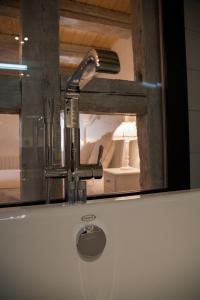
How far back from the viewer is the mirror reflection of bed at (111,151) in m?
1.19

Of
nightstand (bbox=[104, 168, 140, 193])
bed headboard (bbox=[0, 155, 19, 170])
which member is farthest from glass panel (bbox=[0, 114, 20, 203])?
nightstand (bbox=[104, 168, 140, 193])

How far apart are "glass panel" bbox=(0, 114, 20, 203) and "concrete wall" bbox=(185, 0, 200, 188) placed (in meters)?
0.99

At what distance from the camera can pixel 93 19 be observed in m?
1.28

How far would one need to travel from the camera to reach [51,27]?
112cm

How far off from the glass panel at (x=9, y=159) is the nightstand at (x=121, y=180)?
18.0 inches

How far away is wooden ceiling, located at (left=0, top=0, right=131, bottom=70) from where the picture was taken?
3.52 ft

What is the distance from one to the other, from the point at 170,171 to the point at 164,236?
53cm

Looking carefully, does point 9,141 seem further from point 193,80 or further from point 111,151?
point 193,80

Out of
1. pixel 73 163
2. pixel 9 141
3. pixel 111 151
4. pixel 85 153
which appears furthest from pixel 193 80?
pixel 9 141

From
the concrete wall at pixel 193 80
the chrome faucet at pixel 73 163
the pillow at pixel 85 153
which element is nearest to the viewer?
the chrome faucet at pixel 73 163

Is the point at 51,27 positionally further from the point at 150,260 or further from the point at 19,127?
the point at 150,260

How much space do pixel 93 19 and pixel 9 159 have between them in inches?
35.6

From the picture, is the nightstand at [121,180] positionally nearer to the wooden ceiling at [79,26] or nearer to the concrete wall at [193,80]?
the concrete wall at [193,80]

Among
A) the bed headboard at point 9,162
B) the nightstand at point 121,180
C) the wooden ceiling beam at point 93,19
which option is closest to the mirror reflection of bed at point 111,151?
the nightstand at point 121,180
